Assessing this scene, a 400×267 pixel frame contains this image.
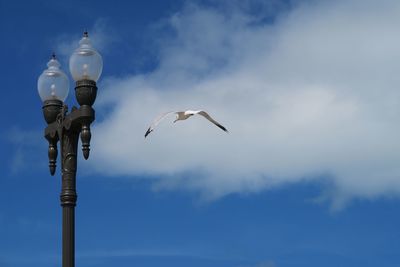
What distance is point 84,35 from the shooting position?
14.4 m

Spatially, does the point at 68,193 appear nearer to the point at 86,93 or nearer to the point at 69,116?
the point at 69,116

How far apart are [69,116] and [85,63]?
0.77m

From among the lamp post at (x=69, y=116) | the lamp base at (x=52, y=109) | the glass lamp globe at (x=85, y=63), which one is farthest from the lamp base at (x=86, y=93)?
the lamp base at (x=52, y=109)

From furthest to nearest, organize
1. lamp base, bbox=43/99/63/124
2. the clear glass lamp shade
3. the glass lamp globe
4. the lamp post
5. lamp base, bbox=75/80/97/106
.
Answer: the clear glass lamp shade < lamp base, bbox=43/99/63/124 < the glass lamp globe < lamp base, bbox=75/80/97/106 < the lamp post

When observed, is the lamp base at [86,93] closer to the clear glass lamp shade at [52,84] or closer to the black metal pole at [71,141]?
the black metal pole at [71,141]

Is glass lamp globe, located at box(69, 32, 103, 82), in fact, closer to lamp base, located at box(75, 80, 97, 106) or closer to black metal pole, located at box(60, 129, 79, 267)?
lamp base, located at box(75, 80, 97, 106)

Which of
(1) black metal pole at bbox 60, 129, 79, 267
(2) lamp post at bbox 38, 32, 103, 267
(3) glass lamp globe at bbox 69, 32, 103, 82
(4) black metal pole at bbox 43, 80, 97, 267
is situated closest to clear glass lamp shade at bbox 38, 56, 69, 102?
(2) lamp post at bbox 38, 32, 103, 267

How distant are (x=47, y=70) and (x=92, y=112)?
4.99 feet

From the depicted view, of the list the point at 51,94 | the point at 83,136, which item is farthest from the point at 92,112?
the point at 51,94


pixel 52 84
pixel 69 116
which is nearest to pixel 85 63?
pixel 69 116

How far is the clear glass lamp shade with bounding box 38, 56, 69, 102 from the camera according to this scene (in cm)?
1471

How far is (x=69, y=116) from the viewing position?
13.9m

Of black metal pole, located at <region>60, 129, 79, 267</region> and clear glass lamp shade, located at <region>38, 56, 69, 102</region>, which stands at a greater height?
clear glass lamp shade, located at <region>38, 56, 69, 102</region>

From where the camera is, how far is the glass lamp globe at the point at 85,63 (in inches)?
549
